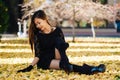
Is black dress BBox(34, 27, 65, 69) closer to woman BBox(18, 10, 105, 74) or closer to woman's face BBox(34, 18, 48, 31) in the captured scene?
woman BBox(18, 10, 105, 74)

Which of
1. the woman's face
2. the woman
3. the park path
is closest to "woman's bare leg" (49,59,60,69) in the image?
the woman

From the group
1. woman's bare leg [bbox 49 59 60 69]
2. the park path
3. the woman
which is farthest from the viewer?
the park path

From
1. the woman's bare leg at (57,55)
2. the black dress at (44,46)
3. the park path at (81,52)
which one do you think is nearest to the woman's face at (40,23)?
the black dress at (44,46)

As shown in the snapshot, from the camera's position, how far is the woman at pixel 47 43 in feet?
31.0

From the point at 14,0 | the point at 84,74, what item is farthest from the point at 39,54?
the point at 14,0

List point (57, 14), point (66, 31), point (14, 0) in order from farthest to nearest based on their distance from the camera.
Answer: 1. point (66, 31)
2. point (14, 0)
3. point (57, 14)

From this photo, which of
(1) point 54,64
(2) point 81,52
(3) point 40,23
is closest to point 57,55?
(1) point 54,64

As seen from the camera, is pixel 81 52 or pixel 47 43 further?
pixel 81 52

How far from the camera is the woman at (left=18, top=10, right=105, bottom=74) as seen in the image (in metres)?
9.45

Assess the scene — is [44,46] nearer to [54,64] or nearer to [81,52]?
[54,64]

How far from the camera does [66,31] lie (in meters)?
47.8

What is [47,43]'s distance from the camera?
31.9ft

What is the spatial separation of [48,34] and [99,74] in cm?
139

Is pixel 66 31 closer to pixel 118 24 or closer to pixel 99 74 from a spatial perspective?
pixel 118 24
